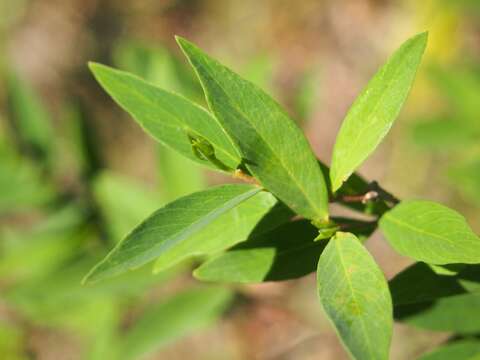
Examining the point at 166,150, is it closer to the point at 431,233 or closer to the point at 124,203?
the point at 124,203

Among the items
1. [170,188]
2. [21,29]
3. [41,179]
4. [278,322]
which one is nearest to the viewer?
[170,188]

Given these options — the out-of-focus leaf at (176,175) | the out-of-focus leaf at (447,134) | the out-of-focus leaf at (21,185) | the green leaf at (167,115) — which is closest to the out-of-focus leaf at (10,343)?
the out-of-focus leaf at (21,185)

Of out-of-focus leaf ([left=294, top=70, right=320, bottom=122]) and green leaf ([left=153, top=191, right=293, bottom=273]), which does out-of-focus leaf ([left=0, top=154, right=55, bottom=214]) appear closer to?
out-of-focus leaf ([left=294, top=70, right=320, bottom=122])

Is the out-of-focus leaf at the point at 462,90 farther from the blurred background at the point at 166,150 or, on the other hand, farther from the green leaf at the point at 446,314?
the green leaf at the point at 446,314

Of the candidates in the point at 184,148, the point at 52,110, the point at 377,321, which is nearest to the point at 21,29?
the point at 52,110

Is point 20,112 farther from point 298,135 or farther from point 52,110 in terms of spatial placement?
point 52,110
